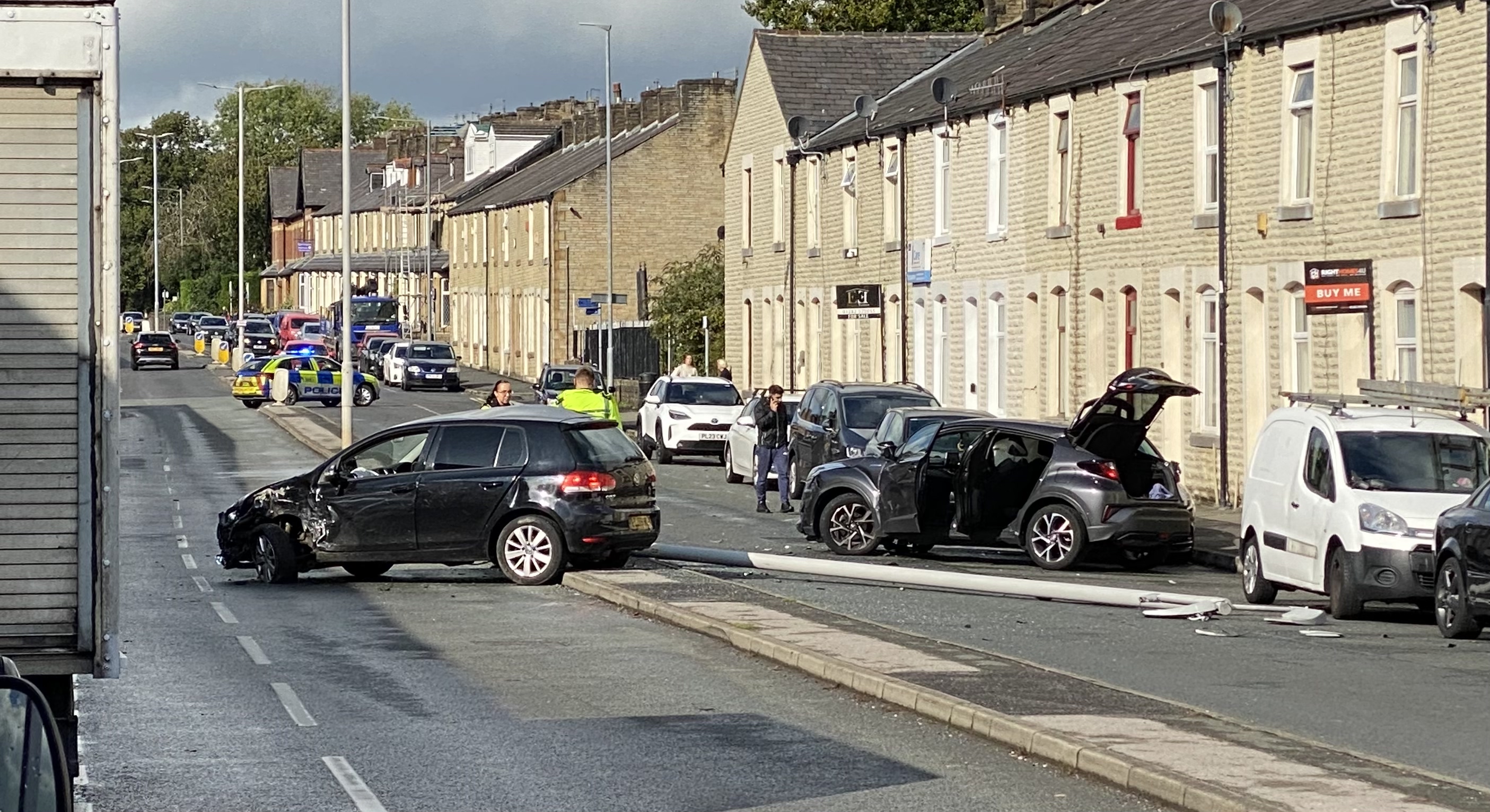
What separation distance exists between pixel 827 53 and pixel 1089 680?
4365cm

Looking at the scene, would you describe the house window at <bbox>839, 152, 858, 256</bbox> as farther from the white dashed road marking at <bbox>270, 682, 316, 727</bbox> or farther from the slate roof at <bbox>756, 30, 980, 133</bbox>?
the white dashed road marking at <bbox>270, 682, 316, 727</bbox>

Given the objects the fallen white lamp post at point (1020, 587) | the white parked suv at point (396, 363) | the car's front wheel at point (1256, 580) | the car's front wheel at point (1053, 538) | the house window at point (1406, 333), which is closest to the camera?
the fallen white lamp post at point (1020, 587)

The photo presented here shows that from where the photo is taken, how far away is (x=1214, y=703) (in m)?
12.9

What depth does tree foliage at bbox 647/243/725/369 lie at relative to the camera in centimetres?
6950

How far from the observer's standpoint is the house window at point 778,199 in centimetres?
5422

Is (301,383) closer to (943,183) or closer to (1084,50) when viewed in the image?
(943,183)

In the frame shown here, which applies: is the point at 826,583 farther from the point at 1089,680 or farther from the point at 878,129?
the point at 878,129

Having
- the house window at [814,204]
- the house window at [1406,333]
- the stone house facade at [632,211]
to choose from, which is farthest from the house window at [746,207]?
the house window at [1406,333]

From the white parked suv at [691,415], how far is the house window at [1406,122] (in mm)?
18249

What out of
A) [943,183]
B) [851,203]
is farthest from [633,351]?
[943,183]

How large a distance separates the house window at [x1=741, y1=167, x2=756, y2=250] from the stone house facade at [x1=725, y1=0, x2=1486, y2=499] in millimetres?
6487

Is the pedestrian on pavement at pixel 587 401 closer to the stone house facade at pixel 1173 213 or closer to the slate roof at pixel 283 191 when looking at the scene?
the stone house facade at pixel 1173 213

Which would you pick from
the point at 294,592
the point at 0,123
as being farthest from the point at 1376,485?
the point at 0,123

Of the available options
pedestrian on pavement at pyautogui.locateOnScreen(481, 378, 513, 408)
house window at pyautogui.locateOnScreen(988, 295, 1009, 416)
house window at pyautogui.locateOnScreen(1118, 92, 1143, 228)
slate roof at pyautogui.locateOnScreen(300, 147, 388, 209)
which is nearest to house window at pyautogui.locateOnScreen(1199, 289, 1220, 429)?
house window at pyautogui.locateOnScreen(1118, 92, 1143, 228)
